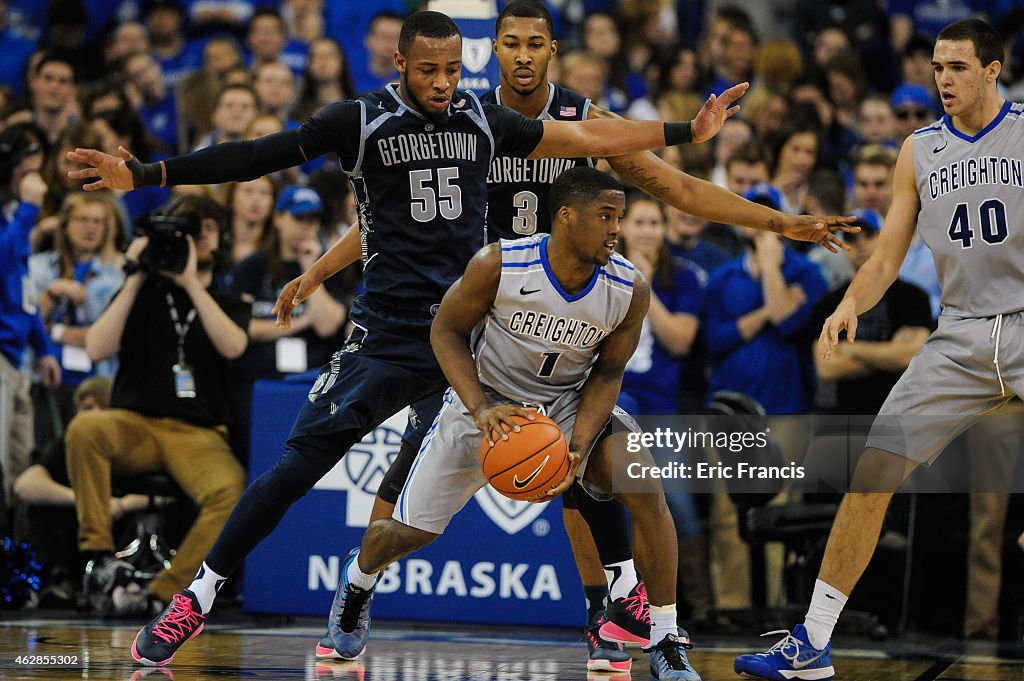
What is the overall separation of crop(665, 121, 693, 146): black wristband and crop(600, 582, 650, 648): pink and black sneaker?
73.9 inches

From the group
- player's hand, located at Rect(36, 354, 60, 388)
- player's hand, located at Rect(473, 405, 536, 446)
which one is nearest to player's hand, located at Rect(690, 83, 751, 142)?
player's hand, located at Rect(473, 405, 536, 446)

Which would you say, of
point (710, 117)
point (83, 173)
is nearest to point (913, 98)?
point (710, 117)

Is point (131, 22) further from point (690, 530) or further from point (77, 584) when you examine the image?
point (690, 530)

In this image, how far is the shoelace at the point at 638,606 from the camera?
626cm

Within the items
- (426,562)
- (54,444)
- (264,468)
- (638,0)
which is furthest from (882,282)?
(638,0)

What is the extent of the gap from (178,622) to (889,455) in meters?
3.02

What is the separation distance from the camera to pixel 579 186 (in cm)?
587

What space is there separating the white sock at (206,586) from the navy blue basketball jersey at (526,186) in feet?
6.55

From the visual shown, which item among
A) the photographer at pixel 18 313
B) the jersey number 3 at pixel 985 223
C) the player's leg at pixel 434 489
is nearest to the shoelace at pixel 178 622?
the player's leg at pixel 434 489

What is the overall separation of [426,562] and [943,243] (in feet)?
11.5

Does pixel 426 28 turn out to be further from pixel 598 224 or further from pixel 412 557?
pixel 412 557

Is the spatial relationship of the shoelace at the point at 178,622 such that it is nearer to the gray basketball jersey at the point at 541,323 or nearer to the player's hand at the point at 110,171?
the gray basketball jersey at the point at 541,323

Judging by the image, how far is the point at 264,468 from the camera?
8539 mm

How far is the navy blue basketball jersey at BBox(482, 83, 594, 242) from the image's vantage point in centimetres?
689
